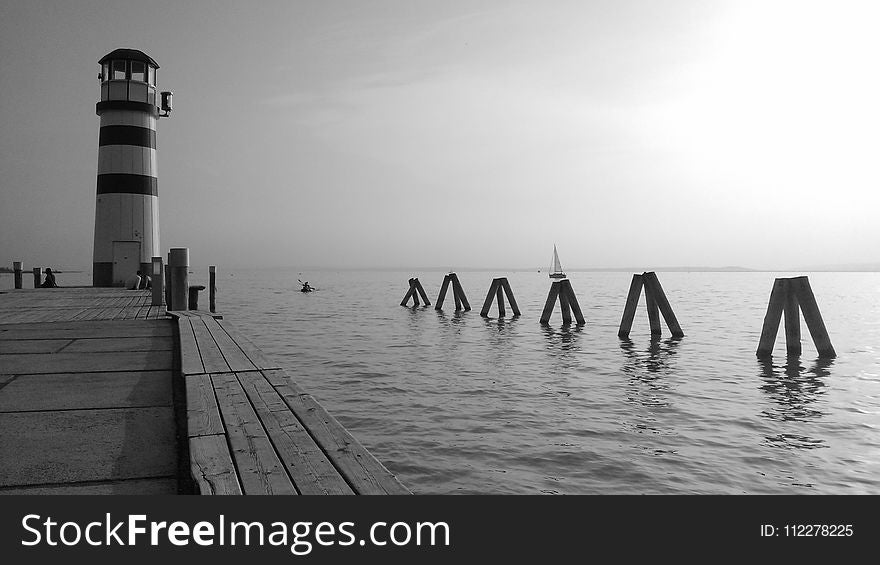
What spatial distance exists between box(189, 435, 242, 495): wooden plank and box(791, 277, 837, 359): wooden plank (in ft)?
46.9

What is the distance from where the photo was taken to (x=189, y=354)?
273 inches

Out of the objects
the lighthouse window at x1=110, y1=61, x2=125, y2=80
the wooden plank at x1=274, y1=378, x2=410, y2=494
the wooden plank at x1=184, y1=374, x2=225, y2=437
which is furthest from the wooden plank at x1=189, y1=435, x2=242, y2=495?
the lighthouse window at x1=110, y1=61, x2=125, y2=80

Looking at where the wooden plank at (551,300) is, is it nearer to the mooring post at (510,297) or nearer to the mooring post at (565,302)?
the mooring post at (565,302)

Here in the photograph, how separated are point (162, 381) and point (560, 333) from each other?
1731 centimetres

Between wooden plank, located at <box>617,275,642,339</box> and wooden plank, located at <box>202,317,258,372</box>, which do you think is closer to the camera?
wooden plank, located at <box>202,317,258,372</box>

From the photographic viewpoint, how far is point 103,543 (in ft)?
9.25

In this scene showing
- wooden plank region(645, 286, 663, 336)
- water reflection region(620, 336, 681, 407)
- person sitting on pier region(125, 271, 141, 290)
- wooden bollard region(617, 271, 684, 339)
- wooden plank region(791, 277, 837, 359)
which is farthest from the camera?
person sitting on pier region(125, 271, 141, 290)

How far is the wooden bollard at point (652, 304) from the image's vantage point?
1861 cm

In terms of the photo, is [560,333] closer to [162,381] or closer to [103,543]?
[162,381]

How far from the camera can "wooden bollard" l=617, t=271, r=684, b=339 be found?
18.6 meters

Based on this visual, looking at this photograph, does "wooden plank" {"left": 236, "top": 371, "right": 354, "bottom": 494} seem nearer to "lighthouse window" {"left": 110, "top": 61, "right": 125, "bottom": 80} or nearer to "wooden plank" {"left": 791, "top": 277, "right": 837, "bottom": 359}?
"wooden plank" {"left": 791, "top": 277, "right": 837, "bottom": 359}

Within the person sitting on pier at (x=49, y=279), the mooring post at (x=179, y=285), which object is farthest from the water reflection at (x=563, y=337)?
the person sitting on pier at (x=49, y=279)

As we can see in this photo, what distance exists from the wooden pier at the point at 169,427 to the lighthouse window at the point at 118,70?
18.4 metres

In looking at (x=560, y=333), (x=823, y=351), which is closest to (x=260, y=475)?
(x=823, y=351)
